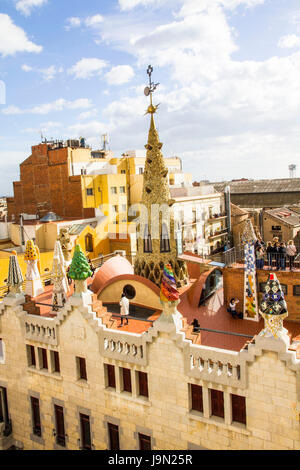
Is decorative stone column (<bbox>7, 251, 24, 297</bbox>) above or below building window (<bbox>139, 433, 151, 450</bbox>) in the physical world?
above

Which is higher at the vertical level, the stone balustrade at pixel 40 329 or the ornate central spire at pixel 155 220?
the ornate central spire at pixel 155 220

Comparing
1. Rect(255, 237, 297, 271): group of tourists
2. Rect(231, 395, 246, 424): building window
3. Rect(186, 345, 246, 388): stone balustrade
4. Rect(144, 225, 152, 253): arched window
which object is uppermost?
Rect(144, 225, 152, 253): arched window

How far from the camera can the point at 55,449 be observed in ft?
59.1

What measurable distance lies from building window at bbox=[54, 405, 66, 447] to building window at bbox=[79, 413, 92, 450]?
1052mm

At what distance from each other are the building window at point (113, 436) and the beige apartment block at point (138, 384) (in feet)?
0.51

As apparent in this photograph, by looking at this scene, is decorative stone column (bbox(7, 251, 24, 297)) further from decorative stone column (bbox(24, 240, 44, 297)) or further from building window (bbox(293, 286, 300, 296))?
building window (bbox(293, 286, 300, 296))

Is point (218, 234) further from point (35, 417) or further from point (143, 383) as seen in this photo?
point (143, 383)

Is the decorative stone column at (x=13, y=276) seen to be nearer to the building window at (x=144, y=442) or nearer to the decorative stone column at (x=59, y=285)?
the decorative stone column at (x=59, y=285)

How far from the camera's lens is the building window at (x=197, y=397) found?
1472 cm

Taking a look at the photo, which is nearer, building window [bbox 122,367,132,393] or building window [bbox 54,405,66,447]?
building window [bbox 122,367,132,393]

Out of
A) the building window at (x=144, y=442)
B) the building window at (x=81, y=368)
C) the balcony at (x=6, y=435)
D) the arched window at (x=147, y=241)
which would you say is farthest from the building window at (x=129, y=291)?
the balcony at (x=6, y=435)

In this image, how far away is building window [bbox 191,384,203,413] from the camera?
48.3 ft

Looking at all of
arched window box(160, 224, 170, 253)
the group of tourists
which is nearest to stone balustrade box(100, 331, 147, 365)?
arched window box(160, 224, 170, 253)
